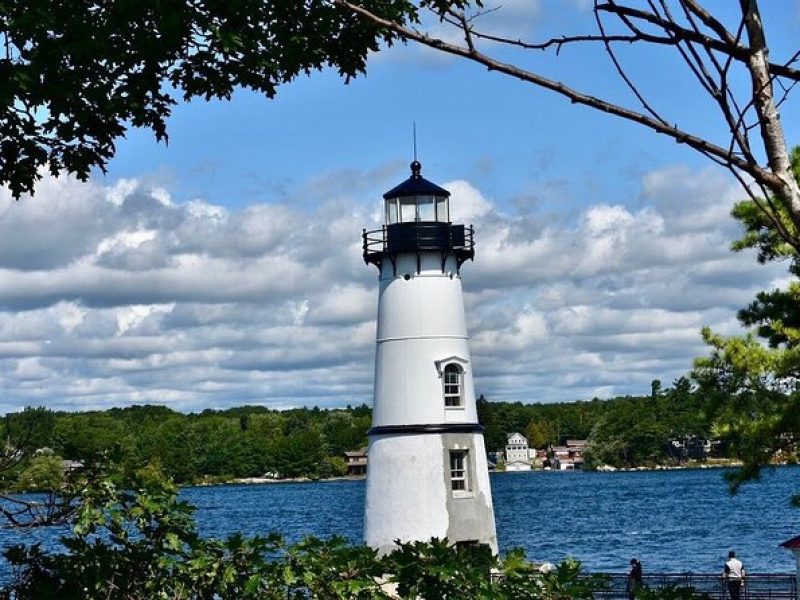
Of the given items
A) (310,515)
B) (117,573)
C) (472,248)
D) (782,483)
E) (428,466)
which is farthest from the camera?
(782,483)

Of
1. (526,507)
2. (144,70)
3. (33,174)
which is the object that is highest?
(144,70)

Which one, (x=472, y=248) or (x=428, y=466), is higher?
(x=472, y=248)

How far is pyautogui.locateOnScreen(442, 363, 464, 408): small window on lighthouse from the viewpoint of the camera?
968 inches

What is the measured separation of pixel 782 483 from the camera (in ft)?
510

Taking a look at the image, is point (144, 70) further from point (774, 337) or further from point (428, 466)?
point (428, 466)

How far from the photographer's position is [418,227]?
25516mm

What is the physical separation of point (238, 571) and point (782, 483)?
156679 millimetres

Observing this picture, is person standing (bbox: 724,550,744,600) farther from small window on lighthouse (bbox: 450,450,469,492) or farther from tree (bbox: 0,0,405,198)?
tree (bbox: 0,0,405,198)

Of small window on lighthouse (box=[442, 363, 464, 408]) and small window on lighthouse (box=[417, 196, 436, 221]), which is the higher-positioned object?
small window on lighthouse (box=[417, 196, 436, 221])

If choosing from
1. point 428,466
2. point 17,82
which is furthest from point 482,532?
point 17,82

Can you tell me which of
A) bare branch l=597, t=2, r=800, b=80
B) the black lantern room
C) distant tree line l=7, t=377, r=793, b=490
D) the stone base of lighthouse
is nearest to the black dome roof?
the black lantern room

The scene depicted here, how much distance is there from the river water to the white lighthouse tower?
6.11 m

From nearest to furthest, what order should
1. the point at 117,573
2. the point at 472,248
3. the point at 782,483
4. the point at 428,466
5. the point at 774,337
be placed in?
1. the point at 117,573
2. the point at 774,337
3. the point at 428,466
4. the point at 472,248
5. the point at 782,483

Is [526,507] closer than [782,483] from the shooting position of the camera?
Yes
